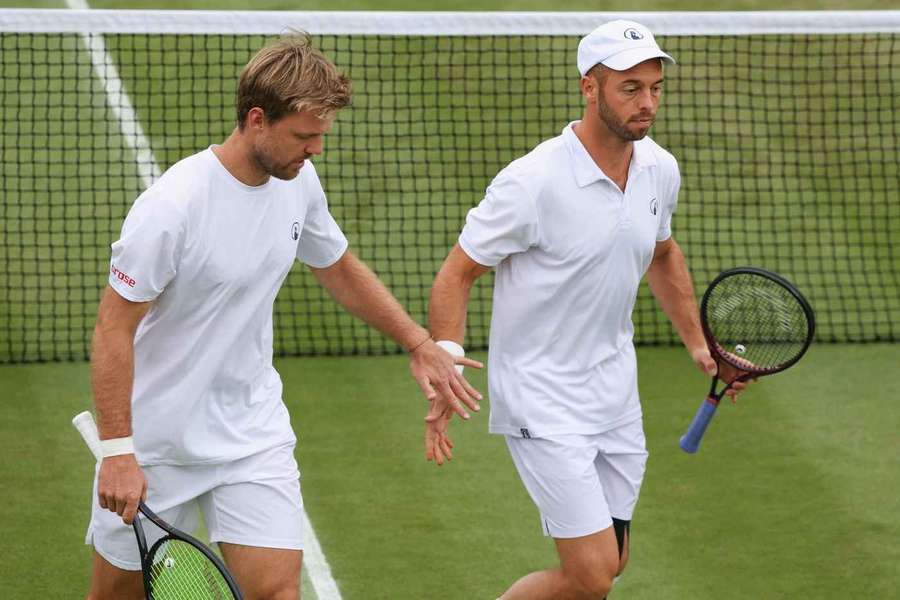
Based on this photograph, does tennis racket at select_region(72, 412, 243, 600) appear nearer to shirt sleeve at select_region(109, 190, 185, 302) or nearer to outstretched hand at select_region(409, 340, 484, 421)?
shirt sleeve at select_region(109, 190, 185, 302)

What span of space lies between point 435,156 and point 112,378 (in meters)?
8.39

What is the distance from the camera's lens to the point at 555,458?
603cm

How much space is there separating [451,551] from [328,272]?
82.1 inches

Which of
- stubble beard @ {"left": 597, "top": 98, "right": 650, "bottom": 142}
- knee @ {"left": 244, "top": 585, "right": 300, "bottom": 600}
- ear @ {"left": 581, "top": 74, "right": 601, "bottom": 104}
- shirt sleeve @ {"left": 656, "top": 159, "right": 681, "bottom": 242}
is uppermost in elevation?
ear @ {"left": 581, "top": 74, "right": 601, "bottom": 104}

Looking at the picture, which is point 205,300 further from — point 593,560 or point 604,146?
point 593,560

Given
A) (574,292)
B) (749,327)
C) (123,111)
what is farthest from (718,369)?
(123,111)

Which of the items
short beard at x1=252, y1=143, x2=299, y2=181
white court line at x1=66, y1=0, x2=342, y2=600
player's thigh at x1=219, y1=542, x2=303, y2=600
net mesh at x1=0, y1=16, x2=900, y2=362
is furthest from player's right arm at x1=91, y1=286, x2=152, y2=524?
white court line at x1=66, y1=0, x2=342, y2=600

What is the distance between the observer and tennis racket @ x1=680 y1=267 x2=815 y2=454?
21.6 ft

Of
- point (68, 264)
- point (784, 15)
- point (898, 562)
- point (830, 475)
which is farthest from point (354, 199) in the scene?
point (898, 562)

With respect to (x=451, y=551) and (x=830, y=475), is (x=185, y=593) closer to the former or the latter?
(x=451, y=551)

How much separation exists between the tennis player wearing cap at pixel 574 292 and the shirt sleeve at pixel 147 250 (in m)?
1.28

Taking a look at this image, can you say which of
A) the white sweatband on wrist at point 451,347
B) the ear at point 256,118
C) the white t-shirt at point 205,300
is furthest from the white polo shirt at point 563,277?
the ear at point 256,118

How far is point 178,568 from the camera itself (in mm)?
5012

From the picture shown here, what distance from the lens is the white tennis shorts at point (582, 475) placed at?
236 inches
